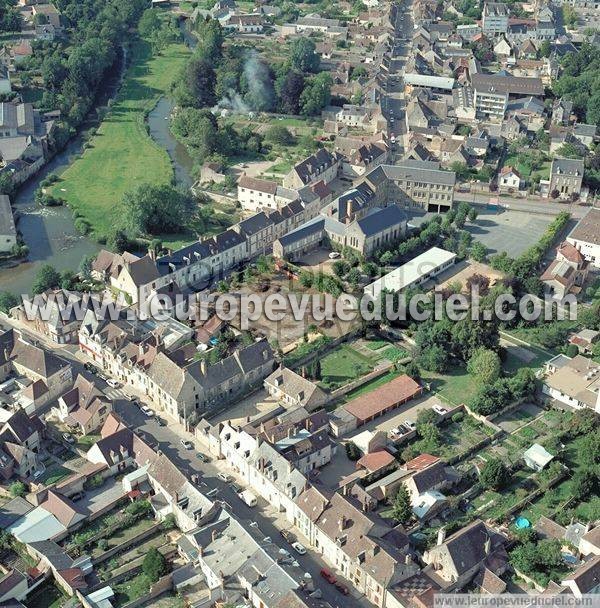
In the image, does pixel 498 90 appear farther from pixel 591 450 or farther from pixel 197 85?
pixel 591 450

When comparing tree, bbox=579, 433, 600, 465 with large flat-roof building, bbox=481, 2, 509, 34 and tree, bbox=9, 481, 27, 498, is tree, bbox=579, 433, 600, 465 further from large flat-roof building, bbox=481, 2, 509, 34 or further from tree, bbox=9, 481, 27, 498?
large flat-roof building, bbox=481, 2, 509, 34

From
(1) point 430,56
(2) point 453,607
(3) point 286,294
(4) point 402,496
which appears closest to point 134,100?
(1) point 430,56

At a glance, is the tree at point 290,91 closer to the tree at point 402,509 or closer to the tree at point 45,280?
the tree at point 45,280

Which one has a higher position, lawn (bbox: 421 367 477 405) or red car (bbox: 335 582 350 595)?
lawn (bbox: 421 367 477 405)

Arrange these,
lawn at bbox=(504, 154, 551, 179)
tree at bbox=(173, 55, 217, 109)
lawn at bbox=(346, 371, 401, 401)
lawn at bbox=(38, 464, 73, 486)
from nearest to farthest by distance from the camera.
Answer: lawn at bbox=(38, 464, 73, 486), lawn at bbox=(346, 371, 401, 401), lawn at bbox=(504, 154, 551, 179), tree at bbox=(173, 55, 217, 109)

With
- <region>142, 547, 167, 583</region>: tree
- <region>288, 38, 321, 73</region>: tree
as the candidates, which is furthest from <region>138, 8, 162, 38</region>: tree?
<region>142, 547, 167, 583</region>: tree

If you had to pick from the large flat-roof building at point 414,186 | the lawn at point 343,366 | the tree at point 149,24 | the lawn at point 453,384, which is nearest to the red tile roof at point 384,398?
the lawn at point 453,384

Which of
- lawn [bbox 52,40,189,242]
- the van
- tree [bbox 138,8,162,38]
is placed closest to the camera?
the van
